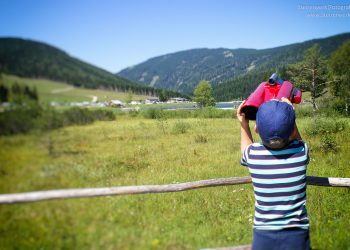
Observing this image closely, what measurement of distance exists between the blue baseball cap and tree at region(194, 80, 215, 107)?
3837 millimetres

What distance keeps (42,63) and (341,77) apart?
840 centimetres

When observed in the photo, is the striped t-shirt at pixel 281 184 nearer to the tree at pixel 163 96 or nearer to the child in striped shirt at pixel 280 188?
the child in striped shirt at pixel 280 188

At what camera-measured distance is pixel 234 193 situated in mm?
5859

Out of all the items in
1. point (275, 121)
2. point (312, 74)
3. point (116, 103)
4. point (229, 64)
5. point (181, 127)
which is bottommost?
point (181, 127)

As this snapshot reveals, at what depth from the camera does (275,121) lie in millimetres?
2273

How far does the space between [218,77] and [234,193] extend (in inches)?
101

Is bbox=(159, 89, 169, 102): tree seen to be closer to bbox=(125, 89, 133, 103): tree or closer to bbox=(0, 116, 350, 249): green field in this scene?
bbox=(0, 116, 350, 249): green field

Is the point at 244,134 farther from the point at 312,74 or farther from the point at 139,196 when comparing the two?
the point at 312,74

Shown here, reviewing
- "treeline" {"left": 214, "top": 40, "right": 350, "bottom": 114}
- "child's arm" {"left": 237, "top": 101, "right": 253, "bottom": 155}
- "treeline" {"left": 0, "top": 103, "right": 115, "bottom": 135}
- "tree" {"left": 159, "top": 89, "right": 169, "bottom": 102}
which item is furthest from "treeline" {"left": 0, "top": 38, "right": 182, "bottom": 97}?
"treeline" {"left": 214, "top": 40, "right": 350, "bottom": 114}

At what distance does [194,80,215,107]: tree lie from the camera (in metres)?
6.18

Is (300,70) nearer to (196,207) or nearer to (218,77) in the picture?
(218,77)

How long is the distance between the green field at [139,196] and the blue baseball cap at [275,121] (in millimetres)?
1922

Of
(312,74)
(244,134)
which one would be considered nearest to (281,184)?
(244,134)

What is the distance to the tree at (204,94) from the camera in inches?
243
